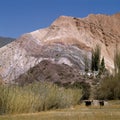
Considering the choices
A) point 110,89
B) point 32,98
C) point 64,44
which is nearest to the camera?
point 32,98

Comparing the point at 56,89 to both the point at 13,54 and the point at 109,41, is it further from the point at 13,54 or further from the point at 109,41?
the point at 109,41

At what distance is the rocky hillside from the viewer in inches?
2532

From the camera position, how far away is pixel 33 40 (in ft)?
232

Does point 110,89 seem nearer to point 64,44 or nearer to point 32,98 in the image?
point 32,98

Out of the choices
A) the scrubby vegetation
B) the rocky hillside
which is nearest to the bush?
the scrubby vegetation

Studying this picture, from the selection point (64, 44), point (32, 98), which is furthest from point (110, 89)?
point (64, 44)

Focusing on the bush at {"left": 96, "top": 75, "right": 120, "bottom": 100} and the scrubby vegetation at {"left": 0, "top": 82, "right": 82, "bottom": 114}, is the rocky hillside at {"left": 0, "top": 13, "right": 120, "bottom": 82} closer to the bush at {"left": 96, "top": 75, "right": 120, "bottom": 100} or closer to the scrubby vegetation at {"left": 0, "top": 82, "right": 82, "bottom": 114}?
the bush at {"left": 96, "top": 75, "right": 120, "bottom": 100}

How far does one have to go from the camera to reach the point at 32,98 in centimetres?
2364

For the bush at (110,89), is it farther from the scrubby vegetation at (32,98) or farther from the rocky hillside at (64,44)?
the rocky hillside at (64,44)

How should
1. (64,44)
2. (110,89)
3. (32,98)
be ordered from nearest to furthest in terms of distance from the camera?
(32,98)
(110,89)
(64,44)

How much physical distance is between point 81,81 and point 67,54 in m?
22.3

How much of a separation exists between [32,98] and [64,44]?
46215 mm

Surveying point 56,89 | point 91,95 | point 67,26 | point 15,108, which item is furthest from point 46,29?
point 15,108

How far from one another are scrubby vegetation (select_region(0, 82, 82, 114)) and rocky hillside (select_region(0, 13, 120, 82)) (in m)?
26.5
